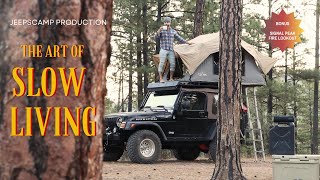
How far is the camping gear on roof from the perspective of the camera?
14305mm

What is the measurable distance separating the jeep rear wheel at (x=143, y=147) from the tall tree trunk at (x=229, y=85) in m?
3.94

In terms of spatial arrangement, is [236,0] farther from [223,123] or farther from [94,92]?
[94,92]

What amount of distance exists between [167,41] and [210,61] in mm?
1225

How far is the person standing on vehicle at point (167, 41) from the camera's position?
14.1 m

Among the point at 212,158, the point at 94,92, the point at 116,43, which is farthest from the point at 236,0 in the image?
the point at 116,43

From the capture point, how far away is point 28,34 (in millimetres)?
1902

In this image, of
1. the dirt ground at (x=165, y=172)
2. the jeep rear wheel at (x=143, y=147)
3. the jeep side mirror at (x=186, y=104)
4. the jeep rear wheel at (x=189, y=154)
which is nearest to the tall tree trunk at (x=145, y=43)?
the jeep rear wheel at (x=189, y=154)

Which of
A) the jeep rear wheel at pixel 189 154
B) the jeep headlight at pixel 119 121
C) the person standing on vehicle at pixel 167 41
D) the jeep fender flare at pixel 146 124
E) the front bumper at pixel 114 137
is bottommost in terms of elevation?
the jeep rear wheel at pixel 189 154

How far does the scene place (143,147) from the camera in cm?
1333

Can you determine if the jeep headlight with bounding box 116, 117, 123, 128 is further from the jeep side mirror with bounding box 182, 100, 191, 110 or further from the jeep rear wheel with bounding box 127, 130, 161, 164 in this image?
the jeep side mirror with bounding box 182, 100, 191, 110

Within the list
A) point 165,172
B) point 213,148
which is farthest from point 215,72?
point 165,172

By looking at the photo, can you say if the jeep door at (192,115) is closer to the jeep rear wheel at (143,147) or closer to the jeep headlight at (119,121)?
the jeep rear wheel at (143,147)

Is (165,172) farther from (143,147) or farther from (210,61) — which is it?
(210,61)

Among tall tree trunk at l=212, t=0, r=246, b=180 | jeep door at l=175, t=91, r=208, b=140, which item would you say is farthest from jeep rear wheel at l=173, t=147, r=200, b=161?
tall tree trunk at l=212, t=0, r=246, b=180
